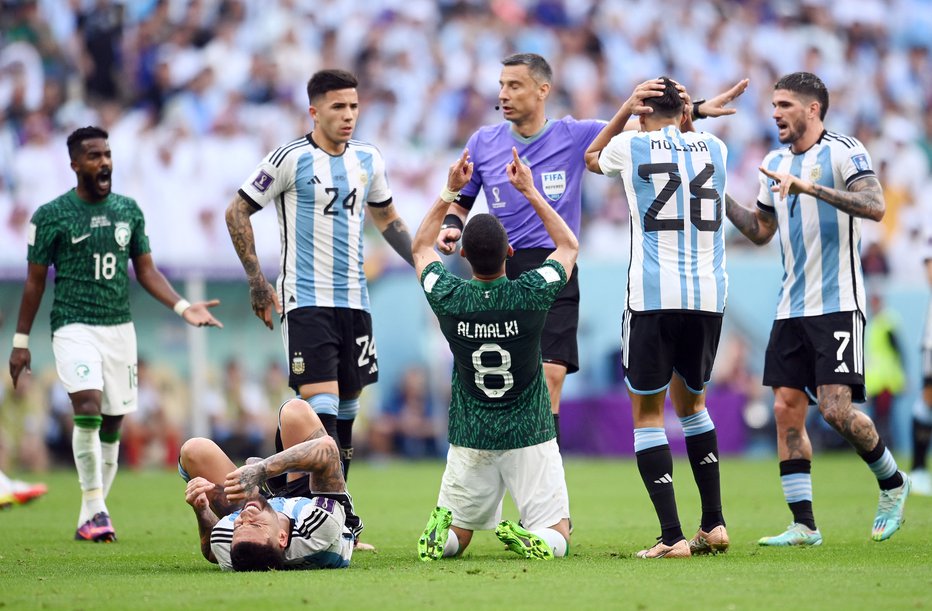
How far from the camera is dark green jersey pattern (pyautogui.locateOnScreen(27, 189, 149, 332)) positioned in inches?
404

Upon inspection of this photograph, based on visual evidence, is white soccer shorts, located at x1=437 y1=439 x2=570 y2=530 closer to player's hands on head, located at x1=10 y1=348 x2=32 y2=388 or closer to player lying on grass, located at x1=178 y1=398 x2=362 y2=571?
player lying on grass, located at x1=178 y1=398 x2=362 y2=571

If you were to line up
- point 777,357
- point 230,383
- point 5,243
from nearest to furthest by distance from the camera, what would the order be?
point 777,357 < point 5,243 < point 230,383

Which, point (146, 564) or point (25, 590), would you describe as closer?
point (25, 590)

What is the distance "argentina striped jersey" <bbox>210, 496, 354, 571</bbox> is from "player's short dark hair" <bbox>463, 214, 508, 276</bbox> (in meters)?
1.60

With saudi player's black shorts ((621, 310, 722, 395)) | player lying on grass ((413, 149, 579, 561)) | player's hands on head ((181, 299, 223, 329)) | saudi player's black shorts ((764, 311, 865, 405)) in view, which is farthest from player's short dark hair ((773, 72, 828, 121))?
player's hands on head ((181, 299, 223, 329))

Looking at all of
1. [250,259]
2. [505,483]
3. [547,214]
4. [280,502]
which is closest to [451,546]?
[505,483]

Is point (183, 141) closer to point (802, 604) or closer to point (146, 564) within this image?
point (146, 564)

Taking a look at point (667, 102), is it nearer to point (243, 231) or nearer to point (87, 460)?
point (243, 231)

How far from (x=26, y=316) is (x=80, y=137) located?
4.77ft

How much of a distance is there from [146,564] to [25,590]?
4.28ft

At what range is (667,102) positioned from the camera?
8234 millimetres

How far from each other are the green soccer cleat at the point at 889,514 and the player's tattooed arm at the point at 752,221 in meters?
1.92

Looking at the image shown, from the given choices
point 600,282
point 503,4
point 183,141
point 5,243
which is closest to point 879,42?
point 503,4

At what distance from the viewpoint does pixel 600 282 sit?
20.8 meters
